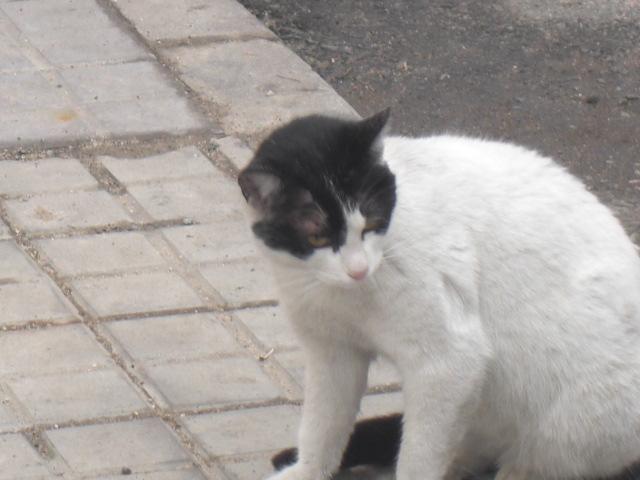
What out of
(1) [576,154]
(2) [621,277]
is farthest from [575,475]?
(1) [576,154]

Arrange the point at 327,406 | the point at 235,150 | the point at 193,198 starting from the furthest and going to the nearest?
the point at 235,150
the point at 193,198
the point at 327,406

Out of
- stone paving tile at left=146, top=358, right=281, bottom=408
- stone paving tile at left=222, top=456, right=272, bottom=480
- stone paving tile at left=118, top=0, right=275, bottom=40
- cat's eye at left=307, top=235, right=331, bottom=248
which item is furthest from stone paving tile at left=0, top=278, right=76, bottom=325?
stone paving tile at left=118, top=0, right=275, bottom=40

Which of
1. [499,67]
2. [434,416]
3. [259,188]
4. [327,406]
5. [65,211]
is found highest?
[259,188]

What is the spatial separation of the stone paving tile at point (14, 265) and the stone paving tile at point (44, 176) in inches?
15.9

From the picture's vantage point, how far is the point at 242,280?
15.7ft

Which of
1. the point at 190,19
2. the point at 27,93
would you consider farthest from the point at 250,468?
the point at 190,19

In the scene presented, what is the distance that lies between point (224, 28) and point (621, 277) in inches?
134

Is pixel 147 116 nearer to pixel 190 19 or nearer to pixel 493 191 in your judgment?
pixel 190 19

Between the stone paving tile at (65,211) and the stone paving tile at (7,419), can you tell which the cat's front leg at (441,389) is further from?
the stone paving tile at (65,211)

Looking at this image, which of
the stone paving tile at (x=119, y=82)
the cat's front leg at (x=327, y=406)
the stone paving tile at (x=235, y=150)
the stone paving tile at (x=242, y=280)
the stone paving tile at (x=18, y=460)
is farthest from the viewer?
the stone paving tile at (x=119, y=82)

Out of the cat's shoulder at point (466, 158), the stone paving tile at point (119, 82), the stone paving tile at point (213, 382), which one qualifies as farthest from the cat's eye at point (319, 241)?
the stone paving tile at point (119, 82)

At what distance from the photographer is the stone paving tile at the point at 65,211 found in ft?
16.4

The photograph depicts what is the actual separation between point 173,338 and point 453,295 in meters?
1.30

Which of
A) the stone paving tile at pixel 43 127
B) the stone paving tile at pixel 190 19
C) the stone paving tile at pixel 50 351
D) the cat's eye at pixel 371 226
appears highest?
the cat's eye at pixel 371 226
